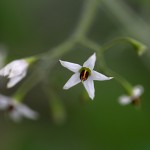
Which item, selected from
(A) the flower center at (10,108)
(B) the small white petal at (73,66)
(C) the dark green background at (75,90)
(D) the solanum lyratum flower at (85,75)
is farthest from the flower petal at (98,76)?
(C) the dark green background at (75,90)

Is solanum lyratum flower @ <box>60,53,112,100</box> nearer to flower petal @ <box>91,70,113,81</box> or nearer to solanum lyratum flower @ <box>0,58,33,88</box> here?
flower petal @ <box>91,70,113,81</box>

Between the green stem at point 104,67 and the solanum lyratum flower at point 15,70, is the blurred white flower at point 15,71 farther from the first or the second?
the green stem at point 104,67

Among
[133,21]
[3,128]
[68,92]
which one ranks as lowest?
[3,128]

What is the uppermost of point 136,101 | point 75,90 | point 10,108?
point 136,101

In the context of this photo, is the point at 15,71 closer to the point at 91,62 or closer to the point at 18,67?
the point at 18,67

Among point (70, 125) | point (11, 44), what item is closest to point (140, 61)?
point (70, 125)

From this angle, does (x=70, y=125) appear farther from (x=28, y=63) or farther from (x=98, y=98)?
(x=28, y=63)

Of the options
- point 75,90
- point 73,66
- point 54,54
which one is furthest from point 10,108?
point 75,90
